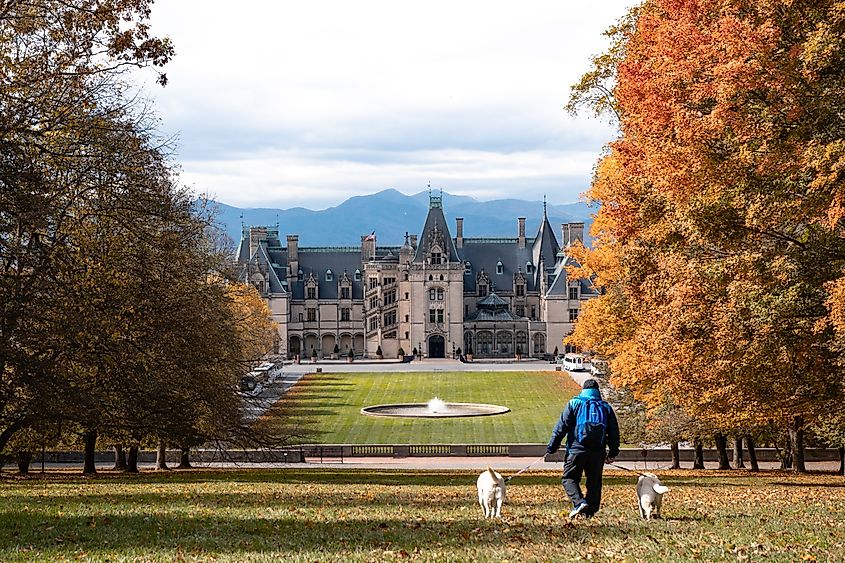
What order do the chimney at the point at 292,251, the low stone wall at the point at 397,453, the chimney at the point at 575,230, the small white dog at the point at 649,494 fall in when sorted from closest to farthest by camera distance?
the small white dog at the point at 649,494 → the low stone wall at the point at 397,453 → the chimney at the point at 575,230 → the chimney at the point at 292,251

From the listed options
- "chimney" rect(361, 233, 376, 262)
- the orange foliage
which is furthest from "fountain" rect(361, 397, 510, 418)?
"chimney" rect(361, 233, 376, 262)

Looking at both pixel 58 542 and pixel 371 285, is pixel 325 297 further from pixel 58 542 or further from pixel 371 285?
pixel 58 542

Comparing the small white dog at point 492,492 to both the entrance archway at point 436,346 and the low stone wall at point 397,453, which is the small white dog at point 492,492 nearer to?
the low stone wall at point 397,453

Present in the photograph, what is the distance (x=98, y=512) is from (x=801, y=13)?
35.8 ft

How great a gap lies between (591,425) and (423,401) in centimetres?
Result: 4197

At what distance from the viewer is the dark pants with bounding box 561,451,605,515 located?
35.2 feet

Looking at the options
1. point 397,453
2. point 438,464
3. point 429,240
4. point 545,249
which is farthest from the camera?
point 545,249

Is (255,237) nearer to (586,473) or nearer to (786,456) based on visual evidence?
(786,456)

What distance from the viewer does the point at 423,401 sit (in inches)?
2063

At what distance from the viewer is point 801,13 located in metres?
15.0

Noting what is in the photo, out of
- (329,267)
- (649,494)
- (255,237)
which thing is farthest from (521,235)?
(649,494)

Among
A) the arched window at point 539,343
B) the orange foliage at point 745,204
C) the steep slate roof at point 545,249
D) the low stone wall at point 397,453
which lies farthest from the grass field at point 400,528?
the steep slate roof at point 545,249

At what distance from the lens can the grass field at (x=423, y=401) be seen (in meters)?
40.4

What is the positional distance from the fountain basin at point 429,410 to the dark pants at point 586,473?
1415 inches
